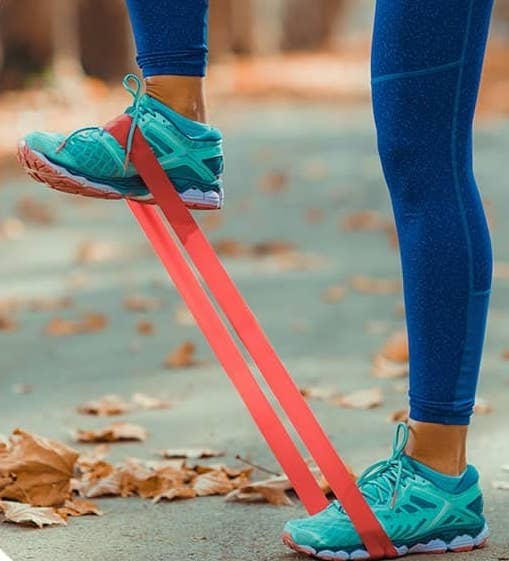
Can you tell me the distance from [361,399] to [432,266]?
1.58 metres

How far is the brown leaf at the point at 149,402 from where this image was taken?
3.74 meters

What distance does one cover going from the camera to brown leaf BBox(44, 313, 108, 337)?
193 inches

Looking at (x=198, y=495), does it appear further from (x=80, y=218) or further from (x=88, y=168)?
(x=80, y=218)

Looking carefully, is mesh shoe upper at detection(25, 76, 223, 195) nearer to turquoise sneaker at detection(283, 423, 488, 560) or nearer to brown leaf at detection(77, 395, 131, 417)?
turquoise sneaker at detection(283, 423, 488, 560)

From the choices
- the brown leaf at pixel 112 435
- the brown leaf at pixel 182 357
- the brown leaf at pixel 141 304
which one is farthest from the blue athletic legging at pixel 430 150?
the brown leaf at pixel 141 304

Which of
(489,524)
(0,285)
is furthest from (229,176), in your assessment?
(489,524)

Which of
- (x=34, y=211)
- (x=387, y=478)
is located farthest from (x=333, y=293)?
(x=387, y=478)

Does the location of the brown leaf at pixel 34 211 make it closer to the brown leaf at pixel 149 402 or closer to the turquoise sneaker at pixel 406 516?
the brown leaf at pixel 149 402

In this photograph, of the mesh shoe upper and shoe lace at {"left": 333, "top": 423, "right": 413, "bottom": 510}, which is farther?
shoe lace at {"left": 333, "top": 423, "right": 413, "bottom": 510}

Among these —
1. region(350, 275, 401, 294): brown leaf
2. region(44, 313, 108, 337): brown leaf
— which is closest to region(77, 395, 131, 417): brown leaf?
region(44, 313, 108, 337): brown leaf

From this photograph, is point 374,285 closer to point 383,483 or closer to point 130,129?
point 383,483

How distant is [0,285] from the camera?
233 inches

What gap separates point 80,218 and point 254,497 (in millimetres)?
5385

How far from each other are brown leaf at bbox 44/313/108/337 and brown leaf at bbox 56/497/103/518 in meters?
2.22
